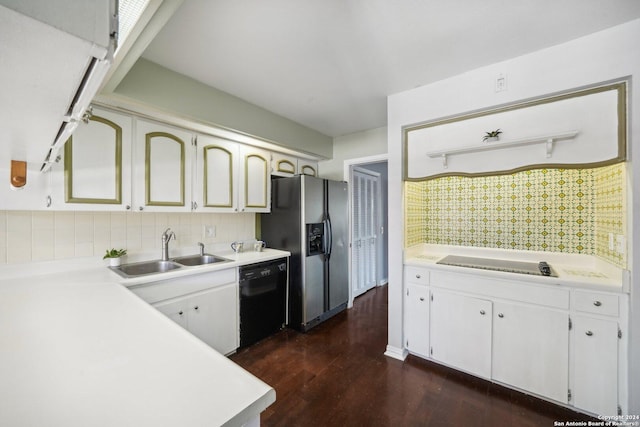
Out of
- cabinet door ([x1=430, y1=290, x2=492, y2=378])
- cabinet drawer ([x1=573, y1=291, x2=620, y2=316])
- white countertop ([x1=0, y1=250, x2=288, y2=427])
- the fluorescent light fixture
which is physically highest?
the fluorescent light fixture

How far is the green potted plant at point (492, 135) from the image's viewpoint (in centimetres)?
194

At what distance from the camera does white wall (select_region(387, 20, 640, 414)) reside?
150cm

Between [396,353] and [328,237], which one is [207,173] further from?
[396,353]

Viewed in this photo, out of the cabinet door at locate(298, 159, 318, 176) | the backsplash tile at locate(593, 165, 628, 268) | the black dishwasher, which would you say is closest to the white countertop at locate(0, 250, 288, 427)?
the black dishwasher

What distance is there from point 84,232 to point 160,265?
0.60 m

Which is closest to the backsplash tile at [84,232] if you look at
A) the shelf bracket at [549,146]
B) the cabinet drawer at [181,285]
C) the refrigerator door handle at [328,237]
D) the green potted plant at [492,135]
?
the cabinet drawer at [181,285]

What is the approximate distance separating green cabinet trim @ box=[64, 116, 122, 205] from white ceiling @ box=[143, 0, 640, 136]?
1.90 feet

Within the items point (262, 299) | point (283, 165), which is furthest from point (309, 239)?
point (283, 165)

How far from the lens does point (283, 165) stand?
10.4 feet

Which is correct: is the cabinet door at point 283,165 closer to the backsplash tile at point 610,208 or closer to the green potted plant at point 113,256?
the green potted plant at point 113,256

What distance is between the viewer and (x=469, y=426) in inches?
61.2

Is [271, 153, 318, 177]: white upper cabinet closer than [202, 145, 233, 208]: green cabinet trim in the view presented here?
No

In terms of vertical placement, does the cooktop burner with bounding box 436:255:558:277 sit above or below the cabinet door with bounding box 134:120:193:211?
below

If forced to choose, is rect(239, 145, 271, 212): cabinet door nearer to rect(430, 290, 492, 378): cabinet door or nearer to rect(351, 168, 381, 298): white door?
rect(351, 168, 381, 298): white door
